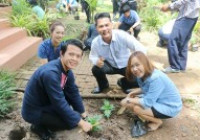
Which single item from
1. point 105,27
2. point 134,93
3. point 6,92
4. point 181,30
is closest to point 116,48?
point 105,27

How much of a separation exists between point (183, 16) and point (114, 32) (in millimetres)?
1857

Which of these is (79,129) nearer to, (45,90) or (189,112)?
(45,90)

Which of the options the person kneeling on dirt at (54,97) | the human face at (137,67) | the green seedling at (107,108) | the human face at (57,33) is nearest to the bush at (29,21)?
the human face at (57,33)

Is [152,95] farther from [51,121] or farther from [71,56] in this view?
[51,121]

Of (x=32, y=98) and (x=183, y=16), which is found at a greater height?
(x=183, y=16)

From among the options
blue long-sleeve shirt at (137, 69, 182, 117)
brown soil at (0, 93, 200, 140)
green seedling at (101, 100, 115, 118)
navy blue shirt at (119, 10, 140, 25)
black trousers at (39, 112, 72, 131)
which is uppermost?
navy blue shirt at (119, 10, 140, 25)

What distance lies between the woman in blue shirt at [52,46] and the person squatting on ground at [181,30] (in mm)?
2306

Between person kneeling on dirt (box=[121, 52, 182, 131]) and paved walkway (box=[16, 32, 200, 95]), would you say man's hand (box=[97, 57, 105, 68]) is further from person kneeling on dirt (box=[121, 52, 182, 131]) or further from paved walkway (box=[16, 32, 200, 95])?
person kneeling on dirt (box=[121, 52, 182, 131])

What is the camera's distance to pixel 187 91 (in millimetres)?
4633

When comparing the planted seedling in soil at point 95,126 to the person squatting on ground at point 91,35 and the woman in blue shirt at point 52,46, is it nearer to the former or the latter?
the woman in blue shirt at point 52,46

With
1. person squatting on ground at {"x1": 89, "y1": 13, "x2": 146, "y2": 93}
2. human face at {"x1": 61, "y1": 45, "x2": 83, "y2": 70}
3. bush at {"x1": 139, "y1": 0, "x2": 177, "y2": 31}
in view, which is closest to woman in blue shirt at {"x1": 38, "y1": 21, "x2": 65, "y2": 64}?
person squatting on ground at {"x1": 89, "y1": 13, "x2": 146, "y2": 93}

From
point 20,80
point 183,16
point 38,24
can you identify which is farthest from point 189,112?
point 38,24

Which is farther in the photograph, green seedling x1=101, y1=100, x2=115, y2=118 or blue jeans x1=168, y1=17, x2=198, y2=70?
blue jeans x1=168, y1=17, x2=198, y2=70

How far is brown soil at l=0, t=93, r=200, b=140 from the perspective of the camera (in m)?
3.34
